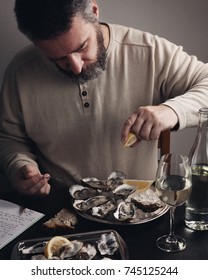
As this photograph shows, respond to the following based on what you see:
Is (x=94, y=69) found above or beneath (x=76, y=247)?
above

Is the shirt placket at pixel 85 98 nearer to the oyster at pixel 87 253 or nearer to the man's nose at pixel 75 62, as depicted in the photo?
the man's nose at pixel 75 62

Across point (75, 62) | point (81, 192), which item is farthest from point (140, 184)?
point (75, 62)

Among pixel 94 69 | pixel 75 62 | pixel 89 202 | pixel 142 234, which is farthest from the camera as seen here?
pixel 94 69


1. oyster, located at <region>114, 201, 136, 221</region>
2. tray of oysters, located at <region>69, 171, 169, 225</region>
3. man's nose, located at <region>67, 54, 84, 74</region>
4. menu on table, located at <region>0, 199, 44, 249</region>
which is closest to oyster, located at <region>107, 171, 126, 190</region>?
tray of oysters, located at <region>69, 171, 169, 225</region>

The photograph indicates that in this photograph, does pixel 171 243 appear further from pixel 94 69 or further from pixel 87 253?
pixel 94 69

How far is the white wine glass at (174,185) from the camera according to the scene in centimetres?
88

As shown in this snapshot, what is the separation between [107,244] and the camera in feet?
2.82

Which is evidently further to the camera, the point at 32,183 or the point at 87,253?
the point at 32,183

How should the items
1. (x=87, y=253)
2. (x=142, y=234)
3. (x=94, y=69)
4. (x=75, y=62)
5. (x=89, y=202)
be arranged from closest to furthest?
(x=87, y=253) < (x=142, y=234) < (x=89, y=202) < (x=75, y=62) < (x=94, y=69)

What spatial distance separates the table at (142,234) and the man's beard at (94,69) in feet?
1.59

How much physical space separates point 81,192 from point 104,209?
0.11 meters

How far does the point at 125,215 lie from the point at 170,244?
14 centimetres

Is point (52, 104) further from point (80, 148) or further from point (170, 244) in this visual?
point (170, 244)
